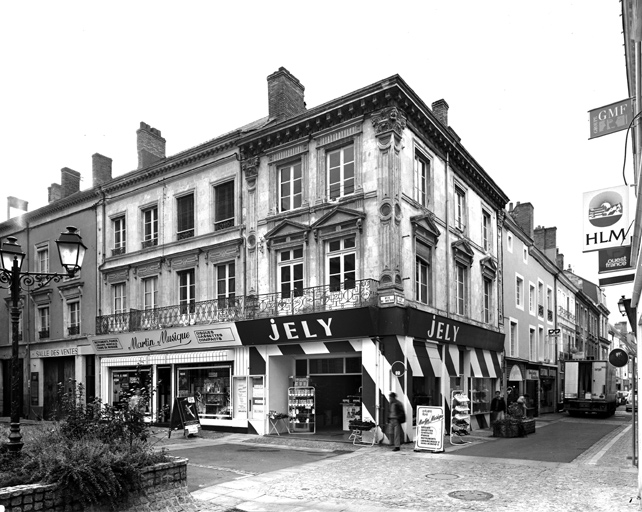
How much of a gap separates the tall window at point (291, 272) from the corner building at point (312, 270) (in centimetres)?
4

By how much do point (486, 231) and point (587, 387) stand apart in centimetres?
1209

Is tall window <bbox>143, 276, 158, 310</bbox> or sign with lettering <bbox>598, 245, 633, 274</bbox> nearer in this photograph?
sign with lettering <bbox>598, 245, 633, 274</bbox>

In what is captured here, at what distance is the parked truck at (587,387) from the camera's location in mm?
30500

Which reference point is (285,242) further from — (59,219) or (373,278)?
(59,219)

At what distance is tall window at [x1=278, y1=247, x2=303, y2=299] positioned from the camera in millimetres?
18312

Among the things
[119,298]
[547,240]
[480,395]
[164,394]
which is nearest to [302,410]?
[164,394]

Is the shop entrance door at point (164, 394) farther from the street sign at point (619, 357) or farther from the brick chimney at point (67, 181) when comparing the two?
the street sign at point (619, 357)

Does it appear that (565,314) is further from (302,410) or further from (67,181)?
(67,181)

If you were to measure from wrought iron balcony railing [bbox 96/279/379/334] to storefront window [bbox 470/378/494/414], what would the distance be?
23.7 ft

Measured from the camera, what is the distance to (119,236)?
24.6 m

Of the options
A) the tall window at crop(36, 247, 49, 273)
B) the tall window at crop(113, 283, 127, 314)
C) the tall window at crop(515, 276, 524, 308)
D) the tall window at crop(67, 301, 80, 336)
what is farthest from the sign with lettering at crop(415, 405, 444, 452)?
the tall window at crop(36, 247, 49, 273)

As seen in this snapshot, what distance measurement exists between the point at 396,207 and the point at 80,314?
15.7 meters

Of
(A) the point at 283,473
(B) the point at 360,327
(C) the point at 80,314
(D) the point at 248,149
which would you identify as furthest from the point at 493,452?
(C) the point at 80,314

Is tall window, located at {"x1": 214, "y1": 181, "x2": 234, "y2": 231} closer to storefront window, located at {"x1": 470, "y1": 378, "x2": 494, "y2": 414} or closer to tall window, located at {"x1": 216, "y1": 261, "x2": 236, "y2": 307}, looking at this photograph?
tall window, located at {"x1": 216, "y1": 261, "x2": 236, "y2": 307}
